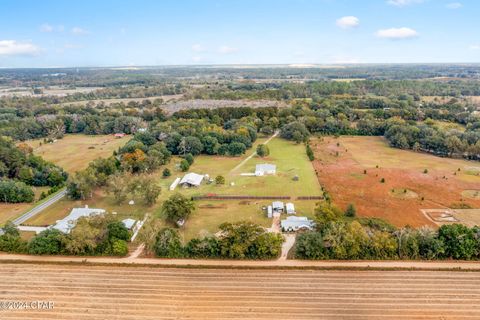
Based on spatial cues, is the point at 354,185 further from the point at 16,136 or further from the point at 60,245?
the point at 16,136

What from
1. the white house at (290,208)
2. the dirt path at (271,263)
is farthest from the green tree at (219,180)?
the dirt path at (271,263)

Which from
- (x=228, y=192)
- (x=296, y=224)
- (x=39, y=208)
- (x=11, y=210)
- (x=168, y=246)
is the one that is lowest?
(x=11, y=210)

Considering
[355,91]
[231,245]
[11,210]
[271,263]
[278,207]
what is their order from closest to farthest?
[271,263] < [231,245] < [278,207] < [11,210] < [355,91]

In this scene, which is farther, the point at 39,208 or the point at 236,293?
the point at 39,208

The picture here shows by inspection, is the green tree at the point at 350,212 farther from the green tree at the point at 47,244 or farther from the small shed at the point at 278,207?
the green tree at the point at 47,244

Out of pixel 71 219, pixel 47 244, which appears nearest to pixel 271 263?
pixel 47 244

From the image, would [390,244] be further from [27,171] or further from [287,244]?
[27,171]

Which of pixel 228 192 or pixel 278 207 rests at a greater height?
pixel 278 207

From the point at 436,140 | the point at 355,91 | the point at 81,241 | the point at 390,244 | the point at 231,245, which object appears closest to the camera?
the point at 390,244
